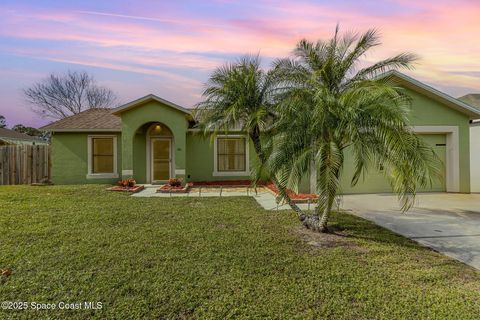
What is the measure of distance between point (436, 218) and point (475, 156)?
7096mm

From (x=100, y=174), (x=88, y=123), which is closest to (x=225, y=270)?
(x=100, y=174)

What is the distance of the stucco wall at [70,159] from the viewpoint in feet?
49.6

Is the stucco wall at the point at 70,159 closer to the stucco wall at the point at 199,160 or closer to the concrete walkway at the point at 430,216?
the stucco wall at the point at 199,160

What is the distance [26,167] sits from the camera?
51.3 feet

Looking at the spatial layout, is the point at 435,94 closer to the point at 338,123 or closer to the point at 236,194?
the point at 338,123

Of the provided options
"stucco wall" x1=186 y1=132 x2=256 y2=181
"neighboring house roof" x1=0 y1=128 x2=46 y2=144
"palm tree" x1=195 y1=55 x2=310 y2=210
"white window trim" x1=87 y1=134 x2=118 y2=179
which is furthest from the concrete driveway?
"neighboring house roof" x1=0 y1=128 x2=46 y2=144

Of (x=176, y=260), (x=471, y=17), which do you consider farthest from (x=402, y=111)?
(x=471, y=17)

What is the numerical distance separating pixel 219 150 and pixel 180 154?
2.41 meters

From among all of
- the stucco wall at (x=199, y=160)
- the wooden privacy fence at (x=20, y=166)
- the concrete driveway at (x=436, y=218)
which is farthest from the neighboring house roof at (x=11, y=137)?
the concrete driveway at (x=436, y=218)

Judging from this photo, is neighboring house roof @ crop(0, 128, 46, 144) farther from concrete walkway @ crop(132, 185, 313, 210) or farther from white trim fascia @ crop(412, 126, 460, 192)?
white trim fascia @ crop(412, 126, 460, 192)

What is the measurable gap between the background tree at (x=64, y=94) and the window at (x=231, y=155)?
2665 centimetres

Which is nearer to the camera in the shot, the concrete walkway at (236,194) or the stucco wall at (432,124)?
the concrete walkway at (236,194)

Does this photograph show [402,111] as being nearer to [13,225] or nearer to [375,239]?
[375,239]

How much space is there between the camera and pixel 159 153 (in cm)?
1559
